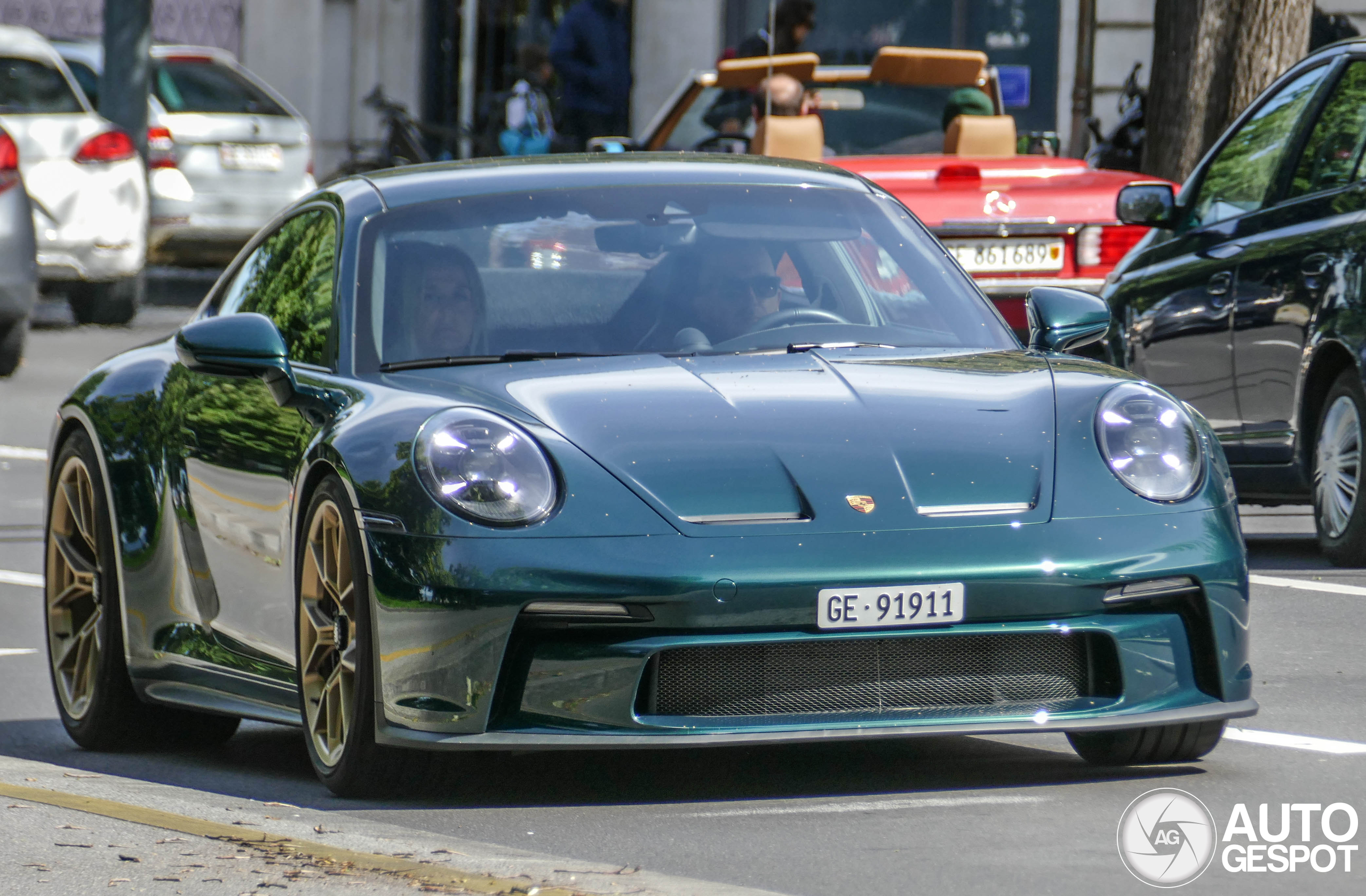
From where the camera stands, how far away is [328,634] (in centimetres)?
519

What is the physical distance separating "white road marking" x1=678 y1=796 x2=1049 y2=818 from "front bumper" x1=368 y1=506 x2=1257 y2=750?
14 cm

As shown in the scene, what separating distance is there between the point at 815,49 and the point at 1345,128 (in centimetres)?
1723

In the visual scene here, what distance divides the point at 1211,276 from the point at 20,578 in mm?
4161

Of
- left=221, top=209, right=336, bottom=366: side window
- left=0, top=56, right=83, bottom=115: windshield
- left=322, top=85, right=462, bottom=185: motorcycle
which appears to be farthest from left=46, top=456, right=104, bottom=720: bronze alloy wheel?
left=322, top=85, right=462, bottom=185: motorcycle

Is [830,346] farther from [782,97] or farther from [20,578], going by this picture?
[782,97]

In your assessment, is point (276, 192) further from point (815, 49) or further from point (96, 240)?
point (815, 49)

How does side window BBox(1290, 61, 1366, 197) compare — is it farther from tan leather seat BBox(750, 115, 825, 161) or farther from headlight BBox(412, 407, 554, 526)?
headlight BBox(412, 407, 554, 526)

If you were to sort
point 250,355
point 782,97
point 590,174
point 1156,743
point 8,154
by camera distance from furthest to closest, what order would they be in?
point 8,154 < point 782,97 < point 590,174 < point 250,355 < point 1156,743

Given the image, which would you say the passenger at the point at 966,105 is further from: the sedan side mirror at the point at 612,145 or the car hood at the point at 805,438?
the car hood at the point at 805,438

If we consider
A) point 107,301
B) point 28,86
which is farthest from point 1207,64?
point 107,301

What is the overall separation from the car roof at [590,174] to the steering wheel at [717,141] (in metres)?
7.01

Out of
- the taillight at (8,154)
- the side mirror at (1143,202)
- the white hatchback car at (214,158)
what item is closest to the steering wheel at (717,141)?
the taillight at (8,154)

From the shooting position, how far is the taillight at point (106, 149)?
1652 centimetres

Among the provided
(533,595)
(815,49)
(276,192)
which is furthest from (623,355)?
(815,49)
